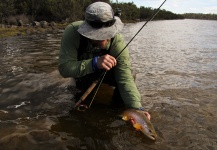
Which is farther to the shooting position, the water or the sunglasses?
the water

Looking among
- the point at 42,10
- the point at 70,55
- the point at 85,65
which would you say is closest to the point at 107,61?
the point at 85,65

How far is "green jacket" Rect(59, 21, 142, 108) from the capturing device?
3912 millimetres

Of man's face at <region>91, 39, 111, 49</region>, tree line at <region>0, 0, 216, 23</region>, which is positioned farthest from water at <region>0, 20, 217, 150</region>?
tree line at <region>0, 0, 216, 23</region>

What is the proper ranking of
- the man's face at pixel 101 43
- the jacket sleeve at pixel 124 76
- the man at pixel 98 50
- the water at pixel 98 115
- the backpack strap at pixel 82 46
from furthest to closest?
the backpack strap at pixel 82 46 < the jacket sleeve at pixel 124 76 < the man's face at pixel 101 43 < the water at pixel 98 115 < the man at pixel 98 50

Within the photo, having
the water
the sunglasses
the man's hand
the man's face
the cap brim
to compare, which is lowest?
the water

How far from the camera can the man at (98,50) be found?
3.53m

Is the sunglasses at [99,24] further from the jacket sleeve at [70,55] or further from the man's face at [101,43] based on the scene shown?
the jacket sleeve at [70,55]

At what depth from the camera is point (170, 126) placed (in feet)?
14.2

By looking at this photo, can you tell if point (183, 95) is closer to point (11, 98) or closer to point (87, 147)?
point (87, 147)

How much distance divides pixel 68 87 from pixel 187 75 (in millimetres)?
3986

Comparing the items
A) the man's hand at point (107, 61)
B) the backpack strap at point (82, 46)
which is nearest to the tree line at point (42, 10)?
the backpack strap at point (82, 46)

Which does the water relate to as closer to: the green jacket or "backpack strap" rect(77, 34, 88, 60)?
the green jacket

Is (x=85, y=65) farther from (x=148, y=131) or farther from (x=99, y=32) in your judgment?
(x=148, y=131)

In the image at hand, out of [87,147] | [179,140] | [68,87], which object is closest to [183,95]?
[179,140]
